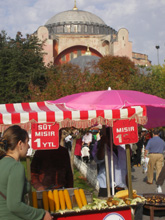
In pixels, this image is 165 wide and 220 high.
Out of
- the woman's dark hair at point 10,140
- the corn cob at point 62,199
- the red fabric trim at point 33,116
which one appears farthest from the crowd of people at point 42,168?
the red fabric trim at point 33,116

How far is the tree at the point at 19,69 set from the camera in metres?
35.9

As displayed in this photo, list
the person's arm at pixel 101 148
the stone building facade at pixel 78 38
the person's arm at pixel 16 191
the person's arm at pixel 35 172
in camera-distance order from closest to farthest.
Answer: the person's arm at pixel 16 191 → the person's arm at pixel 35 172 → the person's arm at pixel 101 148 → the stone building facade at pixel 78 38

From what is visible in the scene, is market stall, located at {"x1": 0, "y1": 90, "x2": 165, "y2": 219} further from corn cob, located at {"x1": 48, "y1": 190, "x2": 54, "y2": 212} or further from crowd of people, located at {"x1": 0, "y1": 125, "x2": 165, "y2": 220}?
crowd of people, located at {"x1": 0, "y1": 125, "x2": 165, "y2": 220}

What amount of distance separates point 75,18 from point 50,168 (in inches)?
3230

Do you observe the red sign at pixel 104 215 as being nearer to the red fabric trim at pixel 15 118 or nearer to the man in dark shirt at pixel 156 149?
the red fabric trim at pixel 15 118

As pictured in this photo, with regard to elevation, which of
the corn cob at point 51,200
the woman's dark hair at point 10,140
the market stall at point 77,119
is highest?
the market stall at point 77,119

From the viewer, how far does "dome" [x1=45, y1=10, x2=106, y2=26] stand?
8375 cm

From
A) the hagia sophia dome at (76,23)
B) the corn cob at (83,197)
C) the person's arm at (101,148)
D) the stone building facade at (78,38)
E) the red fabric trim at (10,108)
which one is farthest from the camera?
the hagia sophia dome at (76,23)

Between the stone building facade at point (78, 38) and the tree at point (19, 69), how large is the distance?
77.3 feet

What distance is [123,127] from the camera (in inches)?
196

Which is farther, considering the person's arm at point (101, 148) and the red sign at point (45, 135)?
the person's arm at point (101, 148)

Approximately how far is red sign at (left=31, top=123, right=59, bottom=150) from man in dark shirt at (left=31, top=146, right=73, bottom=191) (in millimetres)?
920

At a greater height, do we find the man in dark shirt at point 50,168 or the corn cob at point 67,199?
the man in dark shirt at point 50,168

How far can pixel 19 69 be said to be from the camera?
36.7 metres
